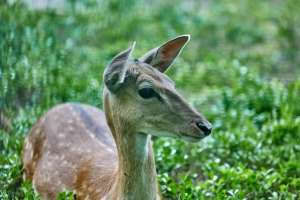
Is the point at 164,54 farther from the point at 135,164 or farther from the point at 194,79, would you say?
the point at 194,79

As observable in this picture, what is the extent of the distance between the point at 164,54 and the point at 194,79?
12.1ft

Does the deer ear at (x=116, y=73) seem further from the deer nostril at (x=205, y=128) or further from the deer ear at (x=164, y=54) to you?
the deer nostril at (x=205, y=128)

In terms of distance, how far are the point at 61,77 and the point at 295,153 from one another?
6.78 ft

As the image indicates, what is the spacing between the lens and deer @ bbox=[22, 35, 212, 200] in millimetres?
4855

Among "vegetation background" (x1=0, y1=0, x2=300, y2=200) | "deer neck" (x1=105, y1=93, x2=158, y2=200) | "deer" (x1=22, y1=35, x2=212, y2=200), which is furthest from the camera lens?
"vegetation background" (x1=0, y1=0, x2=300, y2=200)

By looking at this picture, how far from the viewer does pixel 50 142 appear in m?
6.04

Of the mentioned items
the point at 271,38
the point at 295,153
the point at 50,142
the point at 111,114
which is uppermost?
the point at 111,114

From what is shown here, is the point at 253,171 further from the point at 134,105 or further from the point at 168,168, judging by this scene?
the point at 134,105

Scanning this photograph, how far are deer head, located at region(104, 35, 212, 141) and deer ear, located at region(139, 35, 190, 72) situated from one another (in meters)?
0.12

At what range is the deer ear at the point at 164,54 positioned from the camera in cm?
519

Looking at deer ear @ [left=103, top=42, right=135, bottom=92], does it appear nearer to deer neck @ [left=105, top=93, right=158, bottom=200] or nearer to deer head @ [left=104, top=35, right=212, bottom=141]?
deer head @ [left=104, top=35, right=212, bottom=141]

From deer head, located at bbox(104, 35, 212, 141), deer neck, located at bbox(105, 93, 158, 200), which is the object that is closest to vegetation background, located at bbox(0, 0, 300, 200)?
deer neck, located at bbox(105, 93, 158, 200)

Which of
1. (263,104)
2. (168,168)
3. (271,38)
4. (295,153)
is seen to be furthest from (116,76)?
(271,38)

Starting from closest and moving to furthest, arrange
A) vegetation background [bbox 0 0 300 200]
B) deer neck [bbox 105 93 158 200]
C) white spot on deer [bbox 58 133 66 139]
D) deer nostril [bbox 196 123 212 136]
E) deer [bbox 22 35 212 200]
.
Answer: deer nostril [bbox 196 123 212 136]
deer [bbox 22 35 212 200]
deer neck [bbox 105 93 158 200]
white spot on deer [bbox 58 133 66 139]
vegetation background [bbox 0 0 300 200]
